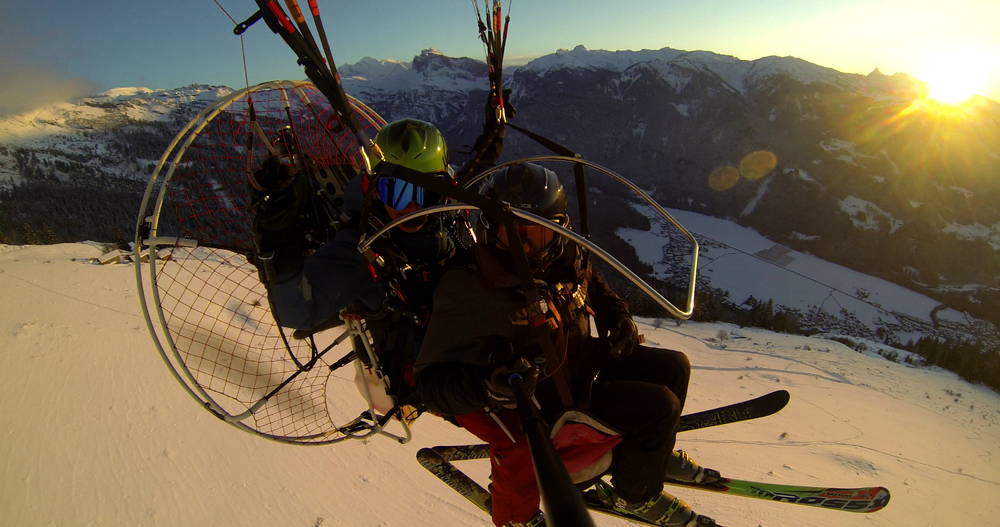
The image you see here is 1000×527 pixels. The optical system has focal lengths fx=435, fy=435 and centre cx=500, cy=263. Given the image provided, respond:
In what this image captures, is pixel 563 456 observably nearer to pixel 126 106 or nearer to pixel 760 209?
pixel 760 209

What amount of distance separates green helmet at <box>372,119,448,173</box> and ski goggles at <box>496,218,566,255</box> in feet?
3.06

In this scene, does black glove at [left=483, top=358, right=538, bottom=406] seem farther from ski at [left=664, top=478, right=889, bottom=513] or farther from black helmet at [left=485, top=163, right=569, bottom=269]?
ski at [left=664, top=478, right=889, bottom=513]

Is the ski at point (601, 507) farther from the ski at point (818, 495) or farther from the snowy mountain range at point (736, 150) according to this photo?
the snowy mountain range at point (736, 150)

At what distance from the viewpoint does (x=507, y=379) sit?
197 cm

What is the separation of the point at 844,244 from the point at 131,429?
100466 mm

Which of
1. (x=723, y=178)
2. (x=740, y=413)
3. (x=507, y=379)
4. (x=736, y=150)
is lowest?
(x=740, y=413)

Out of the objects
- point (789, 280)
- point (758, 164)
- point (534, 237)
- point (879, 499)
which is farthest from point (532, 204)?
point (758, 164)

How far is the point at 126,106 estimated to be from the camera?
11306 cm

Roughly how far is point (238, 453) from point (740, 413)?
398 cm

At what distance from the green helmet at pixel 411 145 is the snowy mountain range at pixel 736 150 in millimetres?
63122

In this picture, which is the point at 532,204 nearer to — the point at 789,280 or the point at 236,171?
the point at 236,171

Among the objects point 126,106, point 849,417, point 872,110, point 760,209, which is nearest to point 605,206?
point 760,209

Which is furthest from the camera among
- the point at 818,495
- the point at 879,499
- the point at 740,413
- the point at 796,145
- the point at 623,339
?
the point at 796,145

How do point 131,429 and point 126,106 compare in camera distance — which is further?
point 126,106
